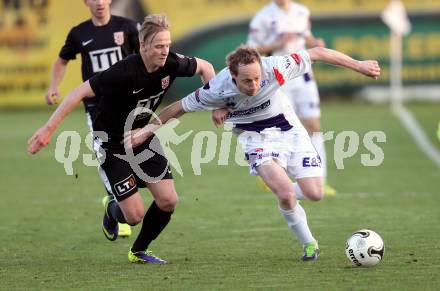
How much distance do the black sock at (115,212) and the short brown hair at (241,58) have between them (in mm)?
1890

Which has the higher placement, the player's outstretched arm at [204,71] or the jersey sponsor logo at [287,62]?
the jersey sponsor logo at [287,62]

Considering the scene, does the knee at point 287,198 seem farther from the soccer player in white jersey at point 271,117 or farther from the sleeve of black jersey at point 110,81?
the sleeve of black jersey at point 110,81

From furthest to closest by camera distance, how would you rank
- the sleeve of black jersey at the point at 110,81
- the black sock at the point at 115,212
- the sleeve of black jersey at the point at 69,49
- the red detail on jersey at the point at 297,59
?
the sleeve of black jersey at the point at 69,49, the black sock at the point at 115,212, the red detail on jersey at the point at 297,59, the sleeve of black jersey at the point at 110,81

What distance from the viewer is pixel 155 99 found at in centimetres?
838

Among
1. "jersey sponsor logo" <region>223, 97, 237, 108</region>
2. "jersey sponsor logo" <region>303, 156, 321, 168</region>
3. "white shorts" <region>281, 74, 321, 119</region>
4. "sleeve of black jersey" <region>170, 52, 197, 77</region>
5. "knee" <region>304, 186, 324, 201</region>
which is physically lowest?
"white shorts" <region>281, 74, 321, 119</region>

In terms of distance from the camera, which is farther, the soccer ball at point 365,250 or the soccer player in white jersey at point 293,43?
the soccer player in white jersey at point 293,43

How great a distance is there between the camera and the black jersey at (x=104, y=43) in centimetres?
1048

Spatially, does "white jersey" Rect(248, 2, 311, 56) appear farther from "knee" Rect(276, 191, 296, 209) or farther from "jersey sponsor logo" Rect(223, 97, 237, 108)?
"knee" Rect(276, 191, 296, 209)

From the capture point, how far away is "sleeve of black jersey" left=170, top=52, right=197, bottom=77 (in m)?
8.38

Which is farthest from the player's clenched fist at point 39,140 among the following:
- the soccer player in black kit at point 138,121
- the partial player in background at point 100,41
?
the partial player in background at point 100,41

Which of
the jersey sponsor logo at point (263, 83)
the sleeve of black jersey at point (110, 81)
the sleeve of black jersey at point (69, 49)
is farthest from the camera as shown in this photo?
the sleeve of black jersey at point (69, 49)

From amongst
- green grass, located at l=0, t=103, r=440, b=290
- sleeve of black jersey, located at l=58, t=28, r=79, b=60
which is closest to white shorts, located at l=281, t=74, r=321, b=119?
green grass, located at l=0, t=103, r=440, b=290

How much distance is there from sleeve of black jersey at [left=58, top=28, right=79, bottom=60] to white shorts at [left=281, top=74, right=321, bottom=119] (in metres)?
3.09

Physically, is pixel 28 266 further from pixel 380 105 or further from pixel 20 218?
pixel 380 105
